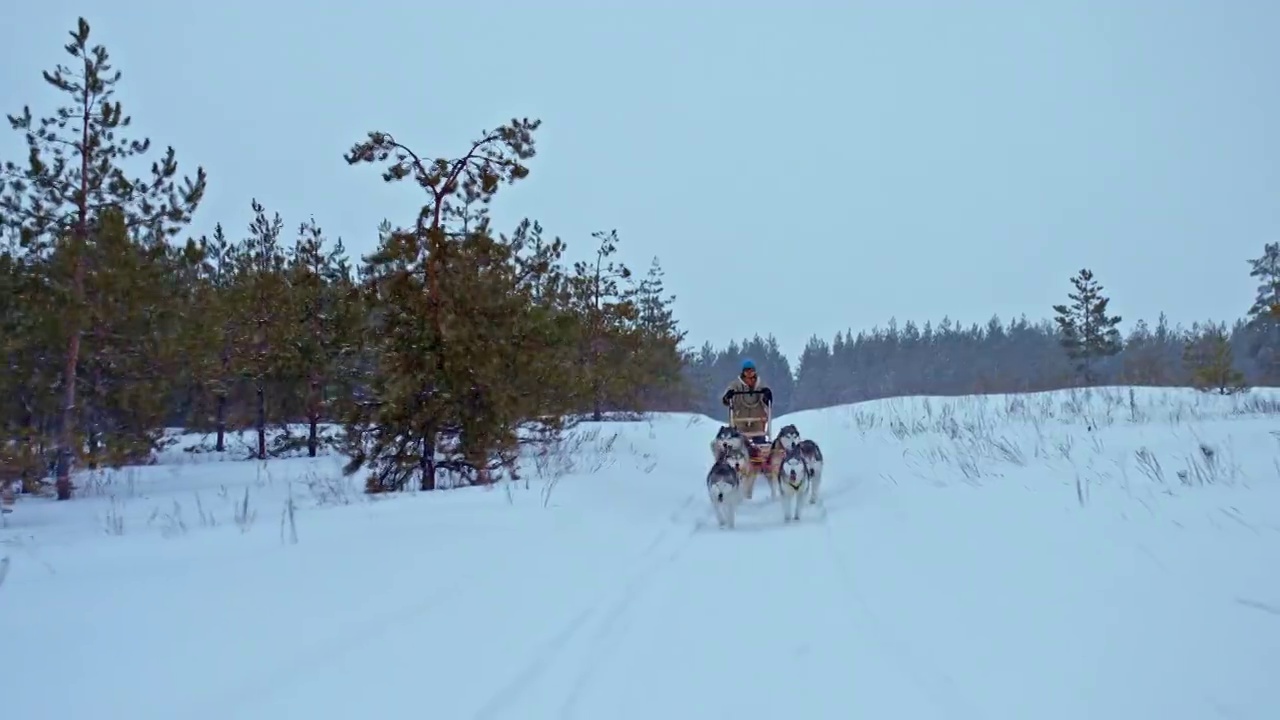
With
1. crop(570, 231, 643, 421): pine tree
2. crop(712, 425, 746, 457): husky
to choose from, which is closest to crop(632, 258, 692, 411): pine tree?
crop(570, 231, 643, 421): pine tree

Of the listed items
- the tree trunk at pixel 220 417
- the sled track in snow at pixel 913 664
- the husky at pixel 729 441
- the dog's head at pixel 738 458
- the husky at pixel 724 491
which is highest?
the tree trunk at pixel 220 417

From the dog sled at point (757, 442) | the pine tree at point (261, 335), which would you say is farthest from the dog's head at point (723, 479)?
the pine tree at point (261, 335)

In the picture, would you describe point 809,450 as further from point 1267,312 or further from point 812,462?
point 1267,312

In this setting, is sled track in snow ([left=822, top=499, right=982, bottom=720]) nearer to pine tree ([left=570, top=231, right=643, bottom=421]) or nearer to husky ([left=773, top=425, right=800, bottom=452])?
husky ([left=773, top=425, right=800, bottom=452])

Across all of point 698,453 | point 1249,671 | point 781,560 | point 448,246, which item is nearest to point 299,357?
point 698,453

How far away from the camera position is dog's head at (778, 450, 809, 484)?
34.3 feet

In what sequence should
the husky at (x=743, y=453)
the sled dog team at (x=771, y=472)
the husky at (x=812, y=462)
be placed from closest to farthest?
the sled dog team at (x=771, y=472), the husky at (x=812, y=462), the husky at (x=743, y=453)

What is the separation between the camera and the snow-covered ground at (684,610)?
374 cm

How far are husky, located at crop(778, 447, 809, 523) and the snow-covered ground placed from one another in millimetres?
684

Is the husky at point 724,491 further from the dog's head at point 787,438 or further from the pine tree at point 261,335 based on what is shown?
the pine tree at point 261,335

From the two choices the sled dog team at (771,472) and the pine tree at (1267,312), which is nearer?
the sled dog team at (771,472)

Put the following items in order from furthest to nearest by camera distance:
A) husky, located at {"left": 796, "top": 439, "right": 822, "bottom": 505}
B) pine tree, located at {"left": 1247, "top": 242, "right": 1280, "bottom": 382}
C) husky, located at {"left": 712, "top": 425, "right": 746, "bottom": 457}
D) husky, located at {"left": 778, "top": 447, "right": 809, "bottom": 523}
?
pine tree, located at {"left": 1247, "top": 242, "right": 1280, "bottom": 382} → husky, located at {"left": 712, "top": 425, "right": 746, "bottom": 457} → husky, located at {"left": 796, "top": 439, "right": 822, "bottom": 505} → husky, located at {"left": 778, "top": 447, "right": 809, "bottom": 523}

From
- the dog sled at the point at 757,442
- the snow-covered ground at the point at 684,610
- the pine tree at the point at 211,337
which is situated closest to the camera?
the snow-covered ground at the point at 684,610

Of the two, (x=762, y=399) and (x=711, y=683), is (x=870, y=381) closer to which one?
(x=762, y=399)
